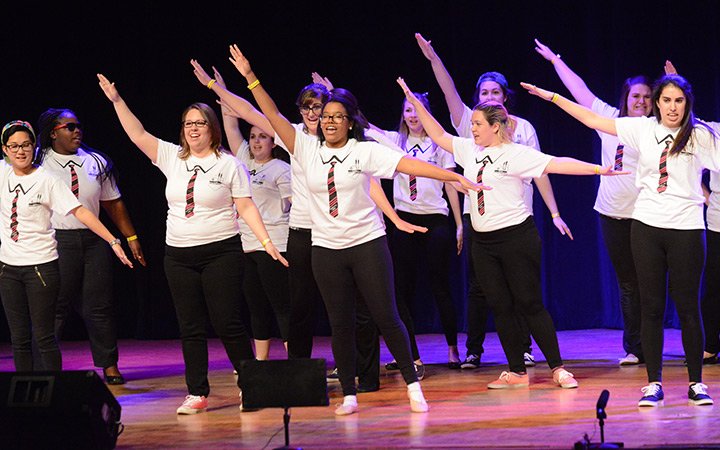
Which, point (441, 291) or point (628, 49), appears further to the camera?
point (628, 49)

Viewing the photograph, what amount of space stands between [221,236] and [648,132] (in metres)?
2.14

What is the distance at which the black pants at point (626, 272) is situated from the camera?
609 cm

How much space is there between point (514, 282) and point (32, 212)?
2.58 m

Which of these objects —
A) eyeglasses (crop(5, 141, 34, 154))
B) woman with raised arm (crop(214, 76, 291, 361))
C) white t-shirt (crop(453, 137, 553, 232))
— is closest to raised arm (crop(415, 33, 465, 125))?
white t-shirt (crop(453, 137, 553, 232))

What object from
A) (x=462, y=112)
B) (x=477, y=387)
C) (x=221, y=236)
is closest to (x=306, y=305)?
(x=221, y=236)

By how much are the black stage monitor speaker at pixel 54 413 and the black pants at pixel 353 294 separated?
52.9 inches

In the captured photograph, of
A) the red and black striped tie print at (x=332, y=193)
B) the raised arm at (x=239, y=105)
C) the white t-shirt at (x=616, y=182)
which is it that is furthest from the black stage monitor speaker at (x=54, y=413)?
the white t-shirt at (x=616, y=182)

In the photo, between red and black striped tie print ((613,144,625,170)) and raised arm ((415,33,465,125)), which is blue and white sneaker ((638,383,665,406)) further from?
raised arm ((415,33,465,125))

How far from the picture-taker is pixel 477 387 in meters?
5.66

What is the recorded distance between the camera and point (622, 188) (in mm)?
6004

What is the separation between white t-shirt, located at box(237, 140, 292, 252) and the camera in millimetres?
6160

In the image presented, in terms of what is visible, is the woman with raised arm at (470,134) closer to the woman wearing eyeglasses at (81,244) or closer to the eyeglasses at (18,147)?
the woman wearing eyeglasses at (81,244)

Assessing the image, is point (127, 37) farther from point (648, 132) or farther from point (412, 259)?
point (648, 132)

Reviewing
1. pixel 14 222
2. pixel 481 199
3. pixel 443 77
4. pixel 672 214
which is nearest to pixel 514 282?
pixel 481 199
